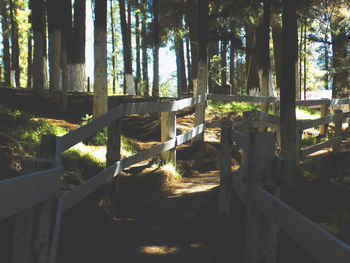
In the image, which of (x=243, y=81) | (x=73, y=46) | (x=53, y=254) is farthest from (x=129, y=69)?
(x=53, y=254)

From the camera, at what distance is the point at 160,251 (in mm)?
3984

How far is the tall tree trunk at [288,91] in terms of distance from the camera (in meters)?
7.09

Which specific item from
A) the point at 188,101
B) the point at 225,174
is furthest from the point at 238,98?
the point at 225,174

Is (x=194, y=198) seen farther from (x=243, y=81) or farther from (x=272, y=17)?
(x=243, y=81)

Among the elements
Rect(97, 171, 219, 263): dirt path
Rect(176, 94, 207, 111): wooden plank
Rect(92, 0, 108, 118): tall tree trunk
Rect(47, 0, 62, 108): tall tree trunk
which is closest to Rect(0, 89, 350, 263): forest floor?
Rect(97, 171, 219, 263): dirt path

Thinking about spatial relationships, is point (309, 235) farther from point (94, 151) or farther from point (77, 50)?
point (77, 50)

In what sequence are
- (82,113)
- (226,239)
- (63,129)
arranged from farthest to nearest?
(82,113) → (63,129) → (226,239)

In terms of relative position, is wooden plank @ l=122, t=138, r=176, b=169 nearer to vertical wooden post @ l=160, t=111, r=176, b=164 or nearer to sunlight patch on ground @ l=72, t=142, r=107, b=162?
vertical wooden post @ l=160, t=111, r=176, b=164

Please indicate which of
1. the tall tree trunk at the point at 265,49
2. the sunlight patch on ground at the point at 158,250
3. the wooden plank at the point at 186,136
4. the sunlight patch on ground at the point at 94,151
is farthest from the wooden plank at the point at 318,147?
the sunlight patch on ground at the point at 158,250

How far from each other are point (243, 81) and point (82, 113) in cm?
2541

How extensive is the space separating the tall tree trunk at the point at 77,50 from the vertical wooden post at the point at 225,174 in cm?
1594

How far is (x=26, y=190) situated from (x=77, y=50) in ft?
61.3

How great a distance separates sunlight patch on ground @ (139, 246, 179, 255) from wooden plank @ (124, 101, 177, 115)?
2.09m

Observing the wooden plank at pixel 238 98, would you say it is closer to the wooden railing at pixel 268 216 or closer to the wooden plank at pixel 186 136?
the wooden plank at pixel 186 136
